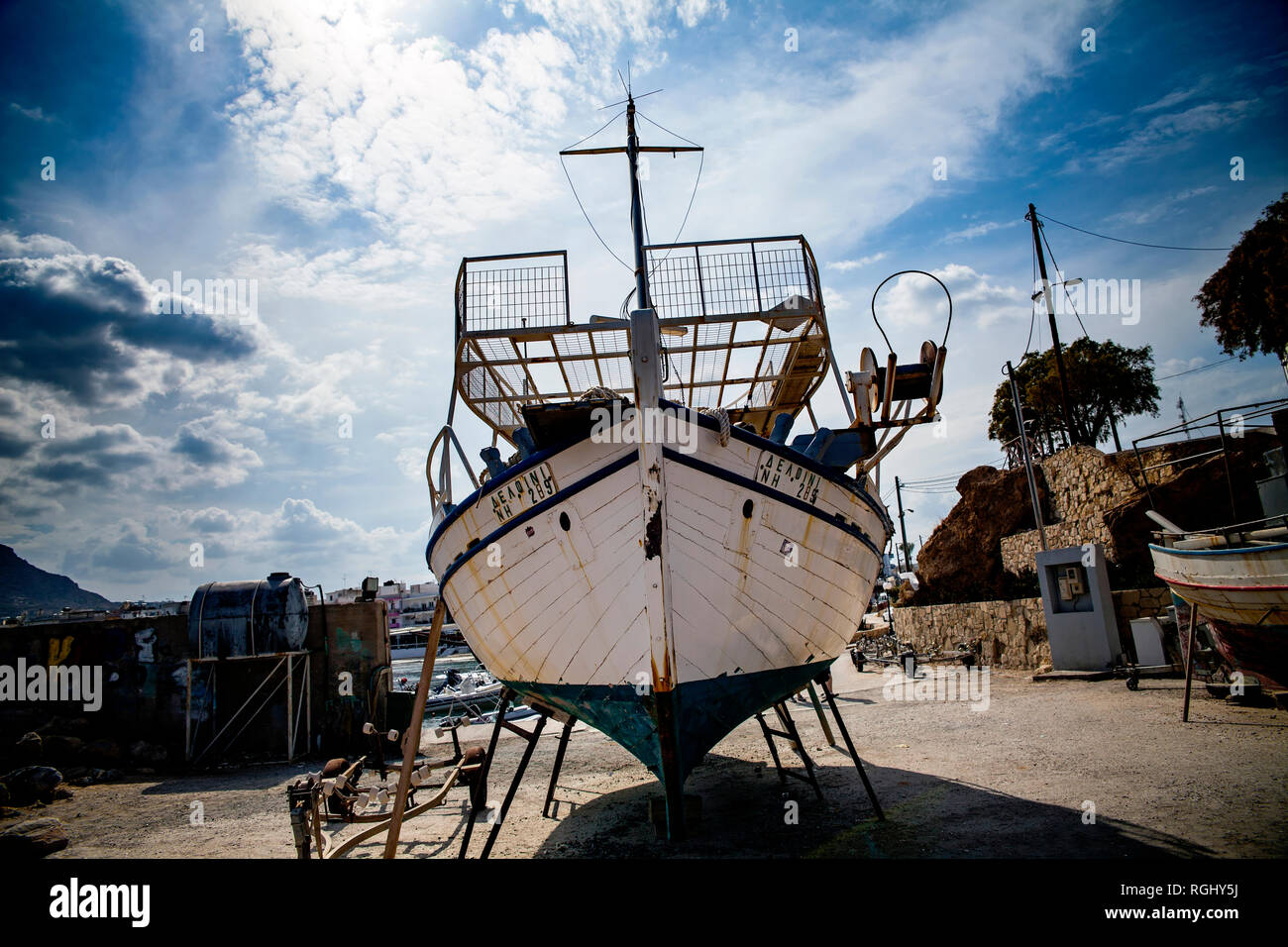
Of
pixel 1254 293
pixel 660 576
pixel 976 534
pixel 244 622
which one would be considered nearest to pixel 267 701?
pixel 244 622

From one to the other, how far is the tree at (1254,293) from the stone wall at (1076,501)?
583cm

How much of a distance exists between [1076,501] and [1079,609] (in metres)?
7.30

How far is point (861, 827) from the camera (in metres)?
5.41

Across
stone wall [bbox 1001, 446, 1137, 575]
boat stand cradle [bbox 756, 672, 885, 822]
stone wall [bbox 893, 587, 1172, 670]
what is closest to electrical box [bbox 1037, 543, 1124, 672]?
stone wall [bbox 893, 587, 1172, 670]

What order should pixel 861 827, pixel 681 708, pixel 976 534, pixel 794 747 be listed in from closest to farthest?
pixel 681 708, pixel 861 827, pixel 794 747, pixel 976 534

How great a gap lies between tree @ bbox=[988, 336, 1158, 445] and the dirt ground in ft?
63.7

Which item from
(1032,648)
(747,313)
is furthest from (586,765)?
(1032,648)

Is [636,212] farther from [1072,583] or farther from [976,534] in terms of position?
[976,534]

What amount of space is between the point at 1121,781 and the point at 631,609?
4994mm

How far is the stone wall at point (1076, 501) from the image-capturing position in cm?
1686

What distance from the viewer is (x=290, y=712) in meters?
12.6

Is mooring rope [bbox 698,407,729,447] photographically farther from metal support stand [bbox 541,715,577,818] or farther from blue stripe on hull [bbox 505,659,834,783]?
metal support stand [bbox 541,715,577,818]

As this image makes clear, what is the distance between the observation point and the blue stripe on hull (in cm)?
466
